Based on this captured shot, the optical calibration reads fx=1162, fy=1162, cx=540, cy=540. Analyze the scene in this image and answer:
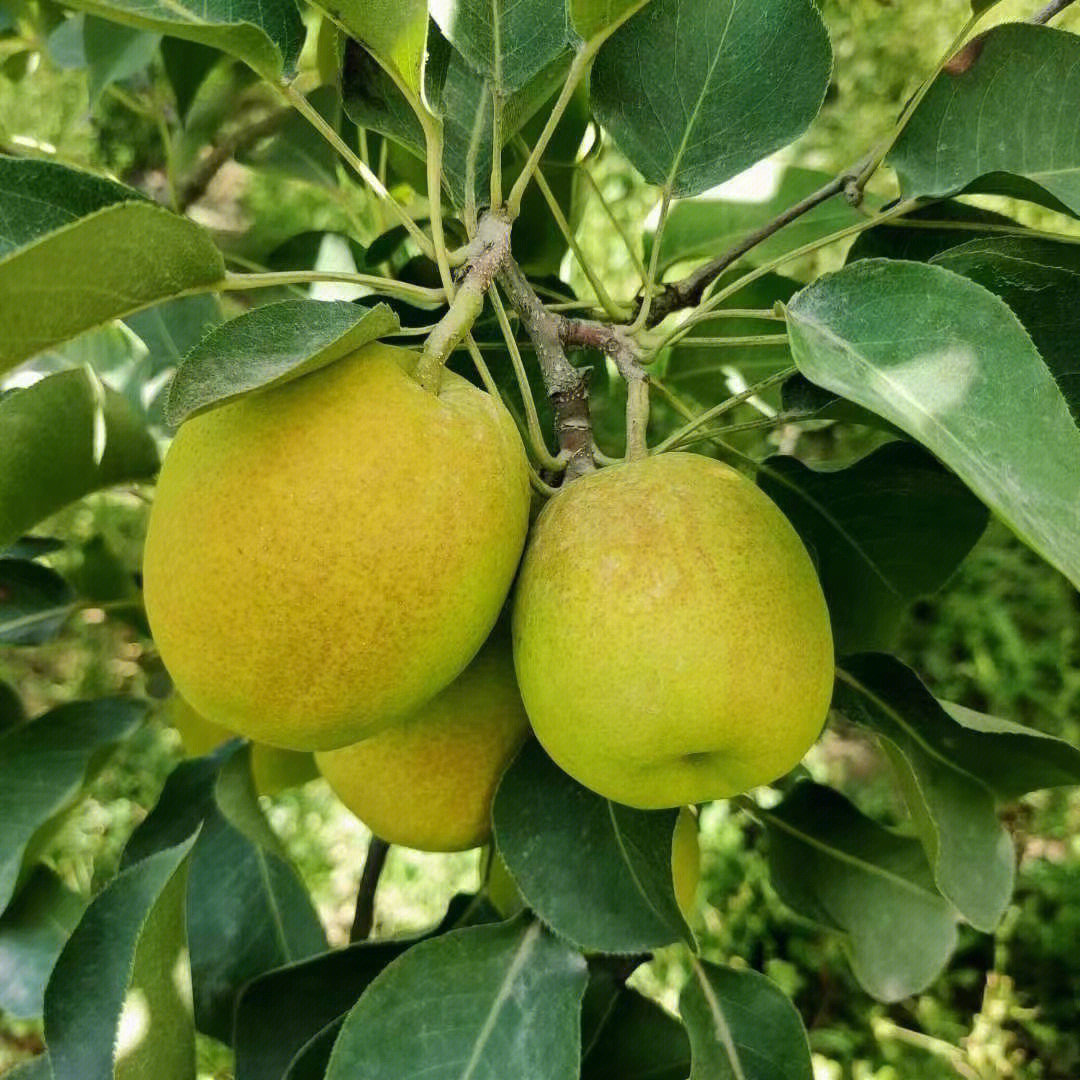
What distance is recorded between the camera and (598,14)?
69cm

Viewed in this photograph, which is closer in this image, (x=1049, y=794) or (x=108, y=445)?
(x=108, y=445)

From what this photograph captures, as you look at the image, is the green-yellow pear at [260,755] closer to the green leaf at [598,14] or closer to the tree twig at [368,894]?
the tree twig at [368,894]

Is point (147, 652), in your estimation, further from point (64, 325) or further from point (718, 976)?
point (64, 325)

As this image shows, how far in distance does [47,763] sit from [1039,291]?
892 mm

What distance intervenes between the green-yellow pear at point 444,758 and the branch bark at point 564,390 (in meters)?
0.14

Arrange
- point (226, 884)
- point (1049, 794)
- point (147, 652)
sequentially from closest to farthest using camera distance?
point (226, 884) < point (147, 652) < point (1049, 794)

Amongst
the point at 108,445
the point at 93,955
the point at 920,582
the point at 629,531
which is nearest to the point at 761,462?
the point at 920,582

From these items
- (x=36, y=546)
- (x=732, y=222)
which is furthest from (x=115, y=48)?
(x=732, y=222)

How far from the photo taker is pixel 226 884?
107 centimetres

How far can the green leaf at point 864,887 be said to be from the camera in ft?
3.19

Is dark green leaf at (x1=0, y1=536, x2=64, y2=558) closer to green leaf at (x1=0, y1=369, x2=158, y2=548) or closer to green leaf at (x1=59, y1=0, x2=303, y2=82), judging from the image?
green leaf at (x1=0, y1=369, x2=158, y2=548)

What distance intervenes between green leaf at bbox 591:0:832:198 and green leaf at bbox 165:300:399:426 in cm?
30

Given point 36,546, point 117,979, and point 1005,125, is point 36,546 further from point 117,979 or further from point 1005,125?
point 1005,125

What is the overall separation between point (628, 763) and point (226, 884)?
0.57 metres
